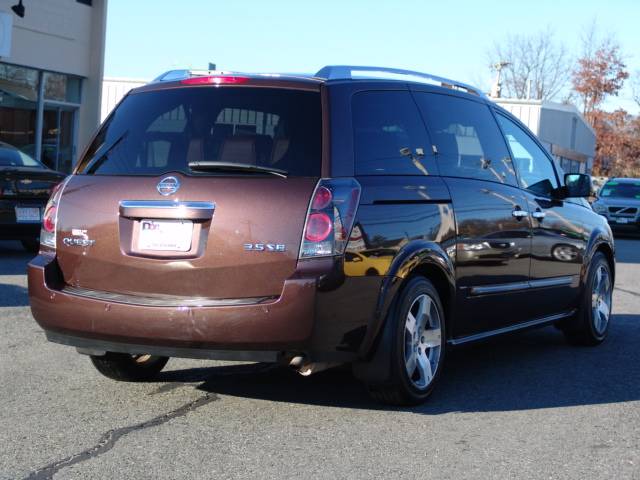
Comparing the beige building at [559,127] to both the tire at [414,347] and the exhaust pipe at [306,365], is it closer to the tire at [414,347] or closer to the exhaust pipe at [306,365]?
the tire at [414,347]

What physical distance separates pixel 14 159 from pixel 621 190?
2124cm

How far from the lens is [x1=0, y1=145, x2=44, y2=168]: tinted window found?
42.8 feet

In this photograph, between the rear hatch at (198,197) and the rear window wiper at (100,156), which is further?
the rear window wiper at (100,156)

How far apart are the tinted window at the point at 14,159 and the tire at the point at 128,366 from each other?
7.44 meters

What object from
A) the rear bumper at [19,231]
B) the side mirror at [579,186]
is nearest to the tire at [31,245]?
the rear bumper at [19,231]

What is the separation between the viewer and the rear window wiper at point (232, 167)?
502cm

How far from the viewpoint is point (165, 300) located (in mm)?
4973

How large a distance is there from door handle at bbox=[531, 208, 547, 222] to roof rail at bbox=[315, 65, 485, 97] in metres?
0.99

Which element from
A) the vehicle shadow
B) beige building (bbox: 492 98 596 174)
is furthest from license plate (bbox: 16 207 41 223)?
beige building (bbox: 492 98 596 174)

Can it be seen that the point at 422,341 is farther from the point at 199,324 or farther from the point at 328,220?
the point at 199,324

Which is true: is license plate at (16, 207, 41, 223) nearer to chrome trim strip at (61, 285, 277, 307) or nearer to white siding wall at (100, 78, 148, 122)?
chrome trim strip at (61, 285, 277, 307)

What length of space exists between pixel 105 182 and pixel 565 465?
271cm

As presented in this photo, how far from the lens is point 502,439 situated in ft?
16.2

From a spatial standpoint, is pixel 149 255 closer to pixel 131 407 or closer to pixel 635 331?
pixel 131 407
